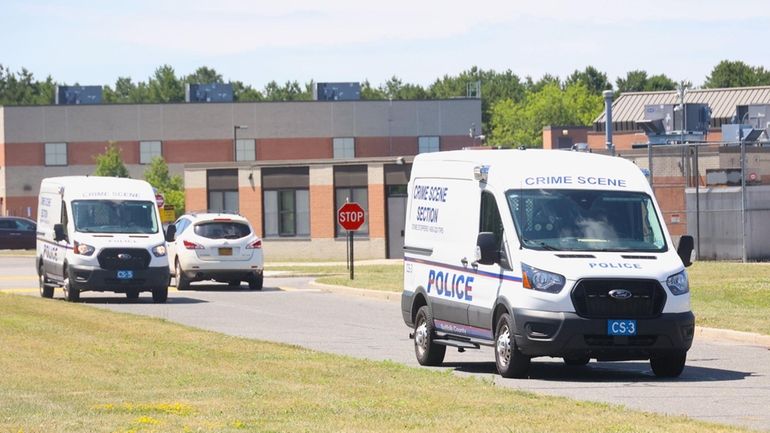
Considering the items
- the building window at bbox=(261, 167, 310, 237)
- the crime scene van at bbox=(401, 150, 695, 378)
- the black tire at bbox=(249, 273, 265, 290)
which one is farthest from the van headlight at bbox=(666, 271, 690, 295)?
the building window at bbox=(261, 167, 310, 237)

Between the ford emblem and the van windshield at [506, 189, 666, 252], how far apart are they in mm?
761

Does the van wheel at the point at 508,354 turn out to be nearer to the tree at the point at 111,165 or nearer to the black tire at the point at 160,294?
the black tire at the point at 160,294

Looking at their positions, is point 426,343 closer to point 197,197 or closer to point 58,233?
point 58,233

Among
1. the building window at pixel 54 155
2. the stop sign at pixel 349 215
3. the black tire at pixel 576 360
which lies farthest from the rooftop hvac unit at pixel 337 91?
the black tire at pixel 576 360

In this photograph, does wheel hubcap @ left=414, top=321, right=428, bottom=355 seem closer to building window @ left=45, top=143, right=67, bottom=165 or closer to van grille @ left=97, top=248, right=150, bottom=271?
van grille @ left=97, top=248, right=150, bottom=271

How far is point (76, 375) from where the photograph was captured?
16.3 metres

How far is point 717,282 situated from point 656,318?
1784cm

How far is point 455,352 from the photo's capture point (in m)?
20.3

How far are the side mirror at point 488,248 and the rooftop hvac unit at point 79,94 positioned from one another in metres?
92.9

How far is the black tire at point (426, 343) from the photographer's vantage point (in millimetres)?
18078

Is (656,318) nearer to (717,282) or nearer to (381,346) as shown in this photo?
(381,346)

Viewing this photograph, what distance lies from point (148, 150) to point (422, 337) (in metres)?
84.8

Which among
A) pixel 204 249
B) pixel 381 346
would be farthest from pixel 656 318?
pixel 204 249

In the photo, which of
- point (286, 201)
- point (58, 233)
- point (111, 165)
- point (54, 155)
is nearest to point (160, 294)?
point (58, 233)
